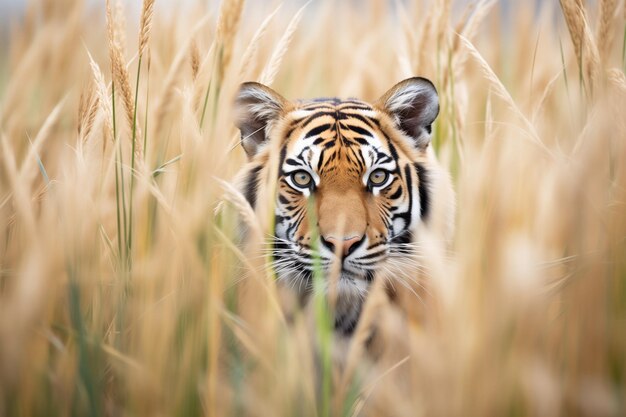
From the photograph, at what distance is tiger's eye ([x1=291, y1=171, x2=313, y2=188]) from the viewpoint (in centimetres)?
197

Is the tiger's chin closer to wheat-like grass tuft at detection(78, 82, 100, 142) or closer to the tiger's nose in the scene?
the tiger's nose

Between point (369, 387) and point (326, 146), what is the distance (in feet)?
2.88

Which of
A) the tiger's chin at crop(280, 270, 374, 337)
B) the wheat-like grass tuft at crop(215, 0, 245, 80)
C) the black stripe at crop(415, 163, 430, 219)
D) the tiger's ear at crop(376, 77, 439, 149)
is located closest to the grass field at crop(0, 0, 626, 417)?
the wheat-like grass tuft at crop(215, 0, 245, 80)

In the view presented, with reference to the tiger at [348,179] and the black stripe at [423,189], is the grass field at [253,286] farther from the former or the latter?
the black stripe at [423,189]

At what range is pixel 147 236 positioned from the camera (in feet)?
5.05

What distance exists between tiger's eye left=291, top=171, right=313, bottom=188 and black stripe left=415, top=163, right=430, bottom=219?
0.41 meters

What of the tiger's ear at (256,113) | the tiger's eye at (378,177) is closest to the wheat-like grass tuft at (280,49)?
the tiger's ear at (256,113)

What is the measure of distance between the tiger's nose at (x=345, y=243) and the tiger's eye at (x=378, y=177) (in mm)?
247

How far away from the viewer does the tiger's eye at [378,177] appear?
78.1 inches

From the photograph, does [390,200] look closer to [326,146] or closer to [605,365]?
[326,146]

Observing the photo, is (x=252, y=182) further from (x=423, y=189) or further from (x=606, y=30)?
(x=606, y=30)

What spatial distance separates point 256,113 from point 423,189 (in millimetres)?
618

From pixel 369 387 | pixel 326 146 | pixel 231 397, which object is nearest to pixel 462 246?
pixel 369 387

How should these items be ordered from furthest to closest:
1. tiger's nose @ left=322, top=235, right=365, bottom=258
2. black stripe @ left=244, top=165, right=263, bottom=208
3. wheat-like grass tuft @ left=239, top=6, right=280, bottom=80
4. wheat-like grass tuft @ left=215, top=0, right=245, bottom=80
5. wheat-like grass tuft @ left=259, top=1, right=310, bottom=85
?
black stripe @ left=244, top=165, right=263, bottom=208 < tiger's nose @ left=322, top=235, right=365, bottom=258 < wheat-like grass tuft @ left=259, top=1, right=310, bottom=85 < wheat-like grass tuft @ left=239, top=6, right=280, bottom=80 < wheat-like grass tuft @ left=215, top=0, right=245, bottom=80
